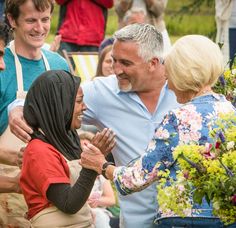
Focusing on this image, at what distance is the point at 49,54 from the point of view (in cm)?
728

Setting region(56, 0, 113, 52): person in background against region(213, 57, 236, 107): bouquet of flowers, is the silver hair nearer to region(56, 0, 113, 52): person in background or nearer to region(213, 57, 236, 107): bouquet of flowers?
region(213, 57, 236, 107): bouquet of flowers

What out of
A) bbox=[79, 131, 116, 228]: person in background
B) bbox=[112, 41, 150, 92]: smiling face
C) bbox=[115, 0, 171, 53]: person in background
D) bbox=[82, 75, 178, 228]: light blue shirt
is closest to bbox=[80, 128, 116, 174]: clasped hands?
bbox=[82, 75, 178, 228]: light blue shirt

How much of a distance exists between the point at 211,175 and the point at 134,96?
167cm

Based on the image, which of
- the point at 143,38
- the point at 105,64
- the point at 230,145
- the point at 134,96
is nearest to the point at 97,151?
the point at 134,96

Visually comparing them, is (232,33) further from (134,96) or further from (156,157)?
(156,157)

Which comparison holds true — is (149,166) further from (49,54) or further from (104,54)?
(104,54)

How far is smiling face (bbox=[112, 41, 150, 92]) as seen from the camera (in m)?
6.61

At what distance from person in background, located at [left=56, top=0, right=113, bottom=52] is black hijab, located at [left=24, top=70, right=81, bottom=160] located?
666 cm

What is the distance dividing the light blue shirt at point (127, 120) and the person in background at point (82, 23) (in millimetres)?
6101

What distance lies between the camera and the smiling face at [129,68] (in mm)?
6613

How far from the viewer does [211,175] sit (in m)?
5.08

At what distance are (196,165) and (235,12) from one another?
306 inches

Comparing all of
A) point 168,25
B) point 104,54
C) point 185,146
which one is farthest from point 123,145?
point 168,25

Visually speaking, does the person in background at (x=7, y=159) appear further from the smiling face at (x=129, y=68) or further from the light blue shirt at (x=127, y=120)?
the smiling face at (x=129, y=68)
